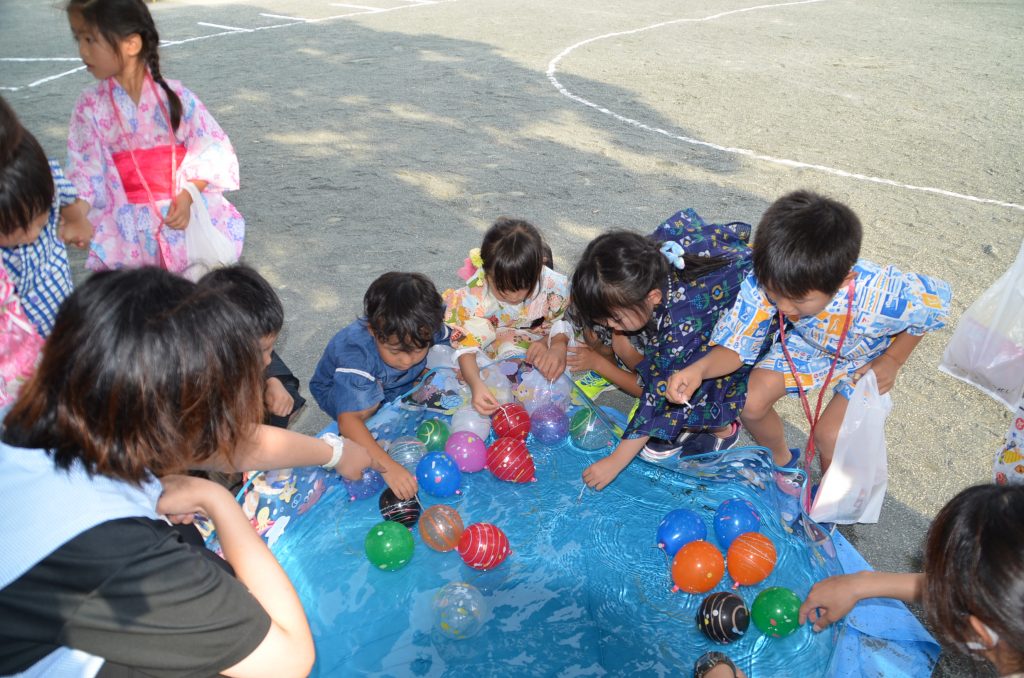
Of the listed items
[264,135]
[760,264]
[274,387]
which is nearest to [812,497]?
[760,264]

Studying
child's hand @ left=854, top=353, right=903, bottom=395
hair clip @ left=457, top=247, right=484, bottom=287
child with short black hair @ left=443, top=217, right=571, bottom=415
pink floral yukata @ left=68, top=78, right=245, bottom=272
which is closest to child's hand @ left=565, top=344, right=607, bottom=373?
child with short black hair @ left=443, top=217, right=571, bottom=415

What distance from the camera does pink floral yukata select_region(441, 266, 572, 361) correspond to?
3.39m

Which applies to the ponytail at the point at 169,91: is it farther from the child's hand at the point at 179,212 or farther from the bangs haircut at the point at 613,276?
the bangs haircut at the point at 613,276

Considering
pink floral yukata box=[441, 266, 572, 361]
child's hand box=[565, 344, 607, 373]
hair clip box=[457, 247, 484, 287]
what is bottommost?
child's hand box=[565, 344, 607, 373]

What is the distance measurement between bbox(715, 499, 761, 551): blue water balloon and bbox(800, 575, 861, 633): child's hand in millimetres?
419

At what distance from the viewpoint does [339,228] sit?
5.00 m

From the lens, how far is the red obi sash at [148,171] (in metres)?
3.31

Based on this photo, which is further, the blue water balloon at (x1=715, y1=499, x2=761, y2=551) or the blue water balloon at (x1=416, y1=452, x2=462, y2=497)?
the blue water balloon at (x1=416, y1=452, x2=462, y2=497)

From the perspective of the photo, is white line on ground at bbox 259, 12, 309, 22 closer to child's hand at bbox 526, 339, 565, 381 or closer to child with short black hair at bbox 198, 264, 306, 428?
child's hand at bbox 526, 339, 565, 381

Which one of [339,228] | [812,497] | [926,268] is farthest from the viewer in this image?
[339,228]

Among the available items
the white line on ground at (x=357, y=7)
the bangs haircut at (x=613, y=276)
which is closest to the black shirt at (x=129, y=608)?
the bangs haircut at (x=613, y=276)

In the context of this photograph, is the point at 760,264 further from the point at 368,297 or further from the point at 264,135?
the point at 264,135

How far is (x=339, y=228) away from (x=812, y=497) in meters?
3.29

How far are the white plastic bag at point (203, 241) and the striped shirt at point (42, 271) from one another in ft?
2.39
